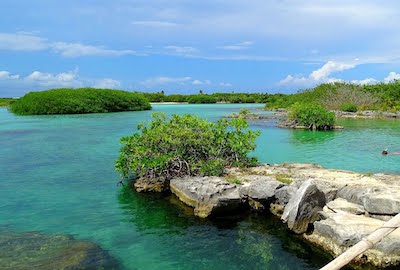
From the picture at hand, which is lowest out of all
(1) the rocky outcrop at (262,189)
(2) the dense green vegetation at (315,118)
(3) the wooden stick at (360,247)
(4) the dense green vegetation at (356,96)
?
(1) the rocky outcrop at (262,189)

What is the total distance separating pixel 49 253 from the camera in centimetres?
1029

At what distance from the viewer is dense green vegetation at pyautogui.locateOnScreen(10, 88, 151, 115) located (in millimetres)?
71556

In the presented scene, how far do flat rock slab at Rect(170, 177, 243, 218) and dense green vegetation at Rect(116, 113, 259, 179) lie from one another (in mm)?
Answer: 1594

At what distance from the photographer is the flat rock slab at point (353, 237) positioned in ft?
30.9

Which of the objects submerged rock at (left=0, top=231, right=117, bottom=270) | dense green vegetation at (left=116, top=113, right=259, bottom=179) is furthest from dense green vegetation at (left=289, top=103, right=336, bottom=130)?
submerged rock at (left=0, top=231, right=117, bottom=270)

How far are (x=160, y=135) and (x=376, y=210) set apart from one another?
872cm

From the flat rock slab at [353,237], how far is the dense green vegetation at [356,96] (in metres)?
51.2

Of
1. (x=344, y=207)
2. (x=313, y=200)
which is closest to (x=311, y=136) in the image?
(x=344, y=207)

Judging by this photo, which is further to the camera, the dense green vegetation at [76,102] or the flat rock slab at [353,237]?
the dense green vegetation at [76,102]

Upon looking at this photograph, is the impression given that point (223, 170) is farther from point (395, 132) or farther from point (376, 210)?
point (395, 132)

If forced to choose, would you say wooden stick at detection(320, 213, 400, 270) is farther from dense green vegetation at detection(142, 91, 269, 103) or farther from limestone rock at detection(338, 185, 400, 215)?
dense green vegetation at detection(142, 91, 269, 103)

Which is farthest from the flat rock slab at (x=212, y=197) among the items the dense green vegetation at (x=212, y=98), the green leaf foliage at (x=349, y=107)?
the dense green vegetation at (x=212, y=98)

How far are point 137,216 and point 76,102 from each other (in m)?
63.8

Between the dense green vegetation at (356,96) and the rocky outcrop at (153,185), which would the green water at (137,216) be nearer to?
the rocky outcrop at (153,185)
